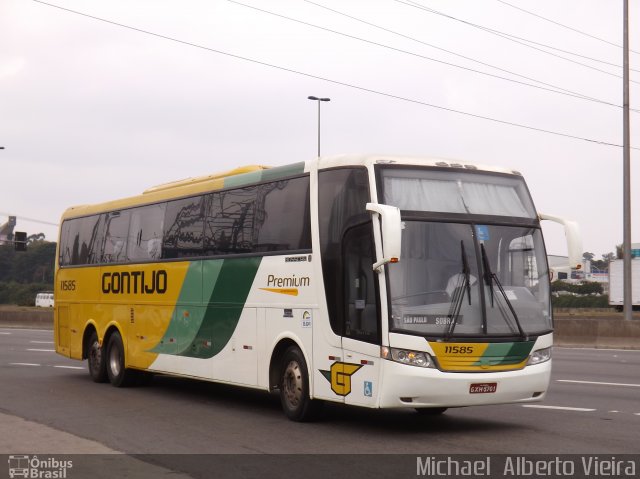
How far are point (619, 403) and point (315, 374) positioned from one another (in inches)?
195

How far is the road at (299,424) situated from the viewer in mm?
10828

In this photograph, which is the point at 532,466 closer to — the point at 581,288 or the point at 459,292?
the point at 459,292

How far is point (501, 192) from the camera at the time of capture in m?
12.7

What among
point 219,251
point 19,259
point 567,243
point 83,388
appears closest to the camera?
point 567,243

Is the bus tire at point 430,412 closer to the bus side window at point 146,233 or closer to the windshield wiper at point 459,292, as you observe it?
the windshield wiper at point 459,292

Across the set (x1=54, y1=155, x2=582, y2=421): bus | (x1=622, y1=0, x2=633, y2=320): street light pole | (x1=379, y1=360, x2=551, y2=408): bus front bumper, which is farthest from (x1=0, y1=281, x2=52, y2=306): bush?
(x1=379, y1=360, x2=551, y2=408): bus front bumper

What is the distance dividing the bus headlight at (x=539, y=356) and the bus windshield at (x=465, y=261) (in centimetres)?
24

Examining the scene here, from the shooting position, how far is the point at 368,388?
460 inches

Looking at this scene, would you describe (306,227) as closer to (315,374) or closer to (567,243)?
(315,374)

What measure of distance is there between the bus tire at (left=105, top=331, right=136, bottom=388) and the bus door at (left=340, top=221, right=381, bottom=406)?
7326 millimetres

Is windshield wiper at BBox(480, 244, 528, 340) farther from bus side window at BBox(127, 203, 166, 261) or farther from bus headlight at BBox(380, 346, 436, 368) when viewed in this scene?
bus side window at BBox(127, 203, 166, 261)

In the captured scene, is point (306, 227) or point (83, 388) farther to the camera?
point (83, 388)

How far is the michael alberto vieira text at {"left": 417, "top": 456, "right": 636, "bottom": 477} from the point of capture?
358 inches

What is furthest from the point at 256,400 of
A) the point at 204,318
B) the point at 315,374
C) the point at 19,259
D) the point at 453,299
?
the point at 19,259
